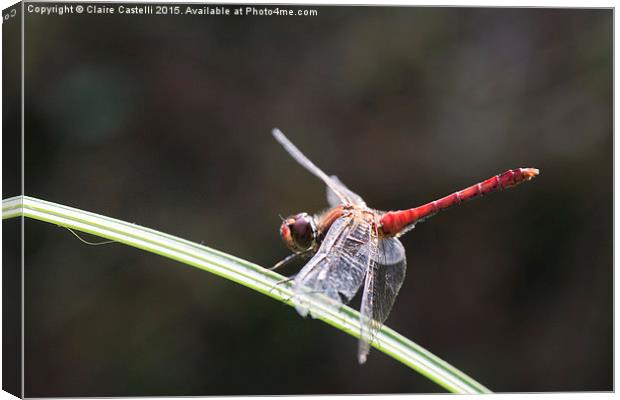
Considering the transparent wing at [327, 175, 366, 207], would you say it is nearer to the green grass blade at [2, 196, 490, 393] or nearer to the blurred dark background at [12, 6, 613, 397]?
the green grass blade at [2, 196, 490, 393]

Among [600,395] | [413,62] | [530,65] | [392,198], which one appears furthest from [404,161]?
[600,395]

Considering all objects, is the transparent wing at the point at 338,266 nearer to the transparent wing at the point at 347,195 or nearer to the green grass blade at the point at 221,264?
the green grass blade at the point at 221,264

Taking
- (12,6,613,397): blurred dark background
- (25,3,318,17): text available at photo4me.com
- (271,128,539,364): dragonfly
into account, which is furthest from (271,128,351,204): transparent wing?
(12,6,613,397): blurred dark background

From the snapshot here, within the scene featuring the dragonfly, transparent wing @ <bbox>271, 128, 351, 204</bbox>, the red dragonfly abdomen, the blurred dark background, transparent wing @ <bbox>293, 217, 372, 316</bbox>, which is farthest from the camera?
the blurred dark background

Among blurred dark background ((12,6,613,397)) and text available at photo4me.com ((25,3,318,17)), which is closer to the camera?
text available at photo4me.com ((25,3,318,17))

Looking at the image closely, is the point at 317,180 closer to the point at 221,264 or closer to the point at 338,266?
the point at 338,266

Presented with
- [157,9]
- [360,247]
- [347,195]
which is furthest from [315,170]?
[157,9]

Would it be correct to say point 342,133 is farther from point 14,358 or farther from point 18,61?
point 14,358
